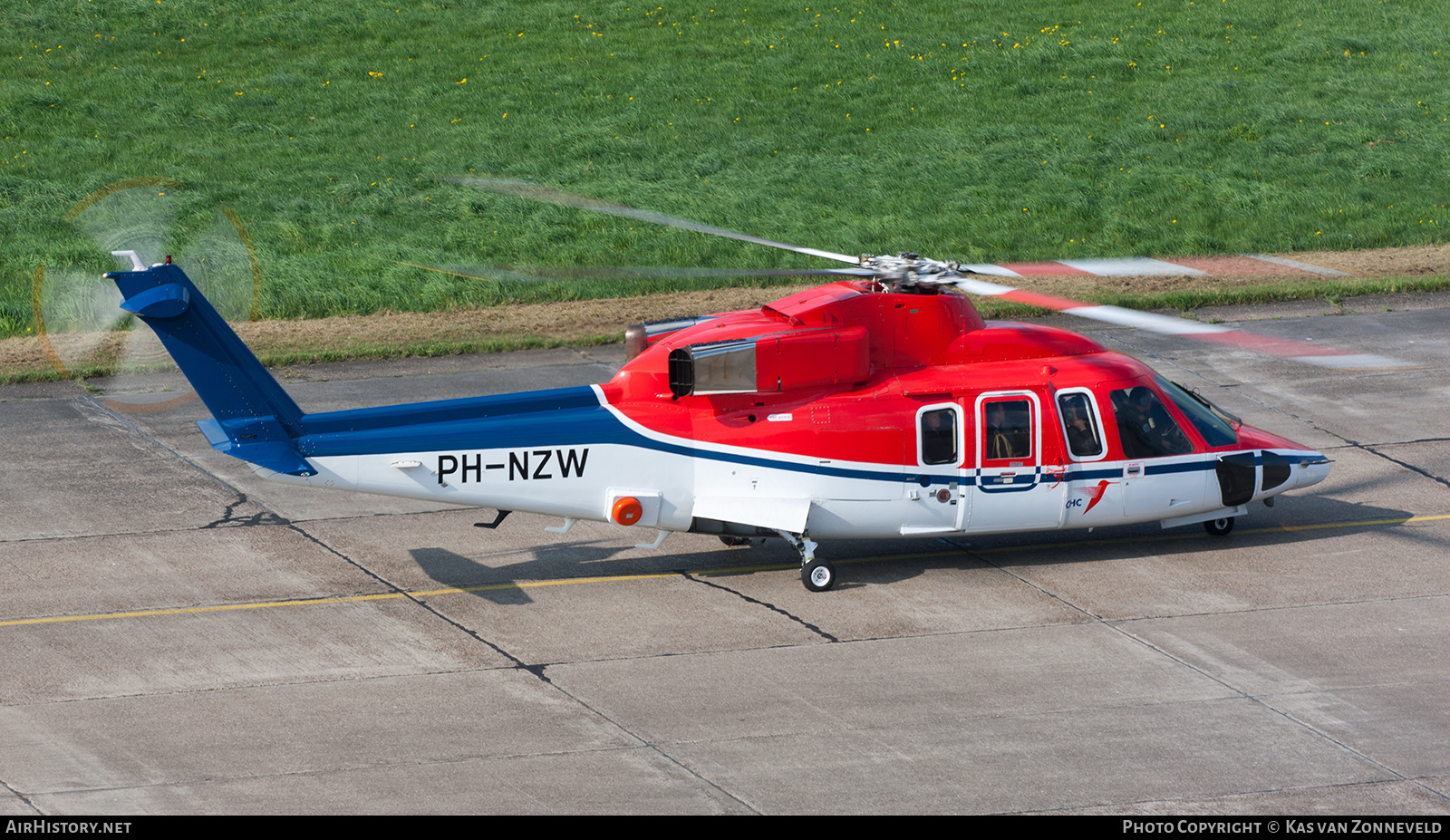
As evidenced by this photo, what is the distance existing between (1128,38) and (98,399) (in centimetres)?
2962

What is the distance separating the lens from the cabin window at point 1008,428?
15.3m

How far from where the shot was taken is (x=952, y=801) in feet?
37.1

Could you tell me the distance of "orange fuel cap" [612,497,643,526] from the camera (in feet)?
48.9

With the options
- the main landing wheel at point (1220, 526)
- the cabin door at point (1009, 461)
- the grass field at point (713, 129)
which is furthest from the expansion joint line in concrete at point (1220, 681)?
the grass field at point (713, 129)

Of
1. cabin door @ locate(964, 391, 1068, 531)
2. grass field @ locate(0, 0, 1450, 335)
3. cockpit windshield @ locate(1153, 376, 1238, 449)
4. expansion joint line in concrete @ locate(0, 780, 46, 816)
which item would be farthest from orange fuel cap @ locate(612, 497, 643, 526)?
grass field @ locate(0, 0, 1450, 335)

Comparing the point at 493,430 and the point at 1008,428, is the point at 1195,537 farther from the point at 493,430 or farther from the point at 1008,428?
the point at 493,430

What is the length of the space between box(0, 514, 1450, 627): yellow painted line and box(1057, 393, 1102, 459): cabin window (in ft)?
5.32

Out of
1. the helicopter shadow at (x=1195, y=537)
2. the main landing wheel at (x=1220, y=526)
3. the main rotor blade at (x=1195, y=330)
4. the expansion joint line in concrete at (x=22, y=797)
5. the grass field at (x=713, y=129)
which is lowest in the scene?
the expansion joint line in concrete at (x=22, y=797)

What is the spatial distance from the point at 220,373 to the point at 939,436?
7133 millimetres

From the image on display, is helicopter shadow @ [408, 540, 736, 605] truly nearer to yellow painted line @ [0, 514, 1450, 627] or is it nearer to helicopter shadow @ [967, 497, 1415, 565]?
yellow painted line @ [0, 514, 1450, 627]

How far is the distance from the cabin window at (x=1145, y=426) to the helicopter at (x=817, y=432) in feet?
0.06

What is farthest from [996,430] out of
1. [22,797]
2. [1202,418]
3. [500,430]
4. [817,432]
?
[22,797]

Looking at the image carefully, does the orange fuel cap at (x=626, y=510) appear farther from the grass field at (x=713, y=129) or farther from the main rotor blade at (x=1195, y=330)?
the grass field at (x=713, y=129)
